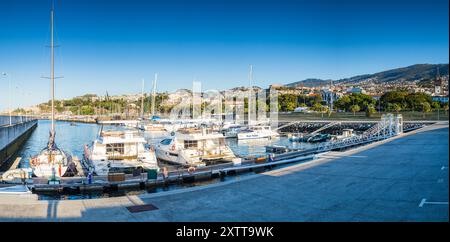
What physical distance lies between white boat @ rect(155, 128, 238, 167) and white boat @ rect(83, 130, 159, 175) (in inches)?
113

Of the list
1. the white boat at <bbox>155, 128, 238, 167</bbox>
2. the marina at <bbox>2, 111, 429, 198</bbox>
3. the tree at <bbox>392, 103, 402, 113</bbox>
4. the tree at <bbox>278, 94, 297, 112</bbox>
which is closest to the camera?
the marina at <bbox>2, 111, 429, 198</bbox>

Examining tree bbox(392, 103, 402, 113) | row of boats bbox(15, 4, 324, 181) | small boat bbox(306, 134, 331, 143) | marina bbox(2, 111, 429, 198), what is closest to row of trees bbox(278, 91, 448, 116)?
tree bbox(392, 103, 402, 113)

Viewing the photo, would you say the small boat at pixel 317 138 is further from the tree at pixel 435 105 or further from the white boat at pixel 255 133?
the tree at pixel 435 105

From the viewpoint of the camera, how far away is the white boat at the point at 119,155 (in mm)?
22969

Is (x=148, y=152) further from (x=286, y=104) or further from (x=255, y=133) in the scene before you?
(x=286, y=104)

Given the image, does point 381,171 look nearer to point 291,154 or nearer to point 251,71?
point 291,154

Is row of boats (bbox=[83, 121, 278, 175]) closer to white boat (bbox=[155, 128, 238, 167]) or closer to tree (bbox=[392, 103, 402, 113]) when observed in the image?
white boat (bbox=[155, 128, 238, 167])

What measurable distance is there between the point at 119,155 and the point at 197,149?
18.5 feet

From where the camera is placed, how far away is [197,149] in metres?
27.4

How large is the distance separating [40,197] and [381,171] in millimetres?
16492

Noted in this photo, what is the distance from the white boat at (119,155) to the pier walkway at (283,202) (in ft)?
31.0

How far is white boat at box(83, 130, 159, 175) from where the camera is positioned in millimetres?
22969

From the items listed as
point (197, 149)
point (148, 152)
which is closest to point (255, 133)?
point (197, 149)

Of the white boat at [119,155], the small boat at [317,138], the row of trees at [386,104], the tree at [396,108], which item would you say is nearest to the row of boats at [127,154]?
the white boat at [119,155]
